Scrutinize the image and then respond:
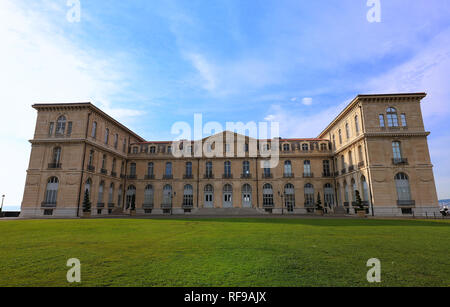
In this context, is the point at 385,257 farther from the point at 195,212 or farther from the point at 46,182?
the point at 46,182

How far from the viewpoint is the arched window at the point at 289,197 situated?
39.5 metres

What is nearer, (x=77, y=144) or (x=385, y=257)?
(x=385, y=257)

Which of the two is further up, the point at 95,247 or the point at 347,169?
the point at 347,169

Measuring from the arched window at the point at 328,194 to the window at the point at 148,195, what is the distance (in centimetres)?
2944

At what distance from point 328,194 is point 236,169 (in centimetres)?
1585

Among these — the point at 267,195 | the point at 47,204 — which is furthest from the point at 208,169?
the point at 47,204

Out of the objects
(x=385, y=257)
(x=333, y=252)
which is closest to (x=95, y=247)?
(x=333, y=252)

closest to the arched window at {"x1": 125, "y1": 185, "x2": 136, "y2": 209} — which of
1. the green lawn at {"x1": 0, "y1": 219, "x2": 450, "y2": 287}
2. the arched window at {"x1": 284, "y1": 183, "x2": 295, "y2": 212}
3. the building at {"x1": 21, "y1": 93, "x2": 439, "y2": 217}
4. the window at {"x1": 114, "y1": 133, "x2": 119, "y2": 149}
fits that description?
the building at {"x1": 21, "y1": 93, "x2": 439, "y2": 217}

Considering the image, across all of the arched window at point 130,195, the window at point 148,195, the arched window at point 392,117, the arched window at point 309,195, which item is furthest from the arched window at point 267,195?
the arched window at point 130,195

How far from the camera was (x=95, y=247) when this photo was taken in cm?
757

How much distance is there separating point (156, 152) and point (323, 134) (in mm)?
31230

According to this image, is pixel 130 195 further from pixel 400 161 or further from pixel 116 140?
pixel 400 161

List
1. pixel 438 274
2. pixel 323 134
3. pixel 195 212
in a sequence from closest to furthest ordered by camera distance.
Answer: pixel 438 274, pixel 195 212, pixel 323 134

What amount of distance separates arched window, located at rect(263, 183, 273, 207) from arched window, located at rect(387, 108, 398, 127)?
19.4m
